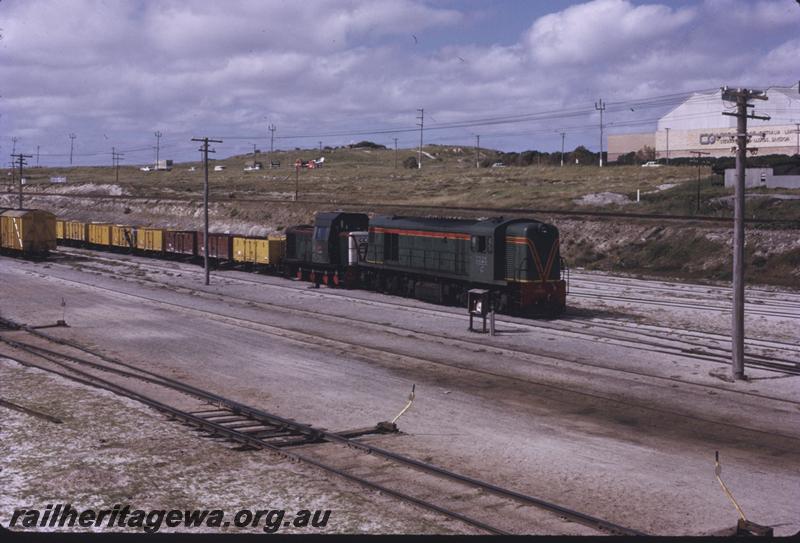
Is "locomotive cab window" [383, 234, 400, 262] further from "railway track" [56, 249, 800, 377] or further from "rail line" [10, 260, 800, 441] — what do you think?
"rail line" [10, 260, 800, 441]

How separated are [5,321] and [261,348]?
12689mm

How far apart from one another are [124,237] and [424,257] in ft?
129

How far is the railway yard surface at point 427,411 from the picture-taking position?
1223cm

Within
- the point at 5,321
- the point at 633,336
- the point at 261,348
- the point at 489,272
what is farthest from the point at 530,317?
the point at 5,321

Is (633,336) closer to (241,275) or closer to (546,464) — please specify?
(546,464)

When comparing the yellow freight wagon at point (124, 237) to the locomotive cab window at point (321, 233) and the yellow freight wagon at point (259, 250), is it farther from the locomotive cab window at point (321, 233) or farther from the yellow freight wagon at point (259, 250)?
the locomotive cab window at point (321, 233)

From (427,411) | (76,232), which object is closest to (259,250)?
(76,232)

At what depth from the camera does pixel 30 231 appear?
6119 cm

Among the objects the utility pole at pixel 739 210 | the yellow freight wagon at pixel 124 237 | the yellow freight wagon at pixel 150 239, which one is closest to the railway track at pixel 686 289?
the utility pole at pixel 739 210

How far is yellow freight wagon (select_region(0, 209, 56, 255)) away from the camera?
61.0 metres

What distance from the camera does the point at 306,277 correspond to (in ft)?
158

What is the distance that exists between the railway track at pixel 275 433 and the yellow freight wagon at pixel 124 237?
135 ft

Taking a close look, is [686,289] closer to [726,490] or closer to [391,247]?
[391,247]

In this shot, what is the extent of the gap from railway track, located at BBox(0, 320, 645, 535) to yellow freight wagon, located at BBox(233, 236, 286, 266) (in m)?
24.6
